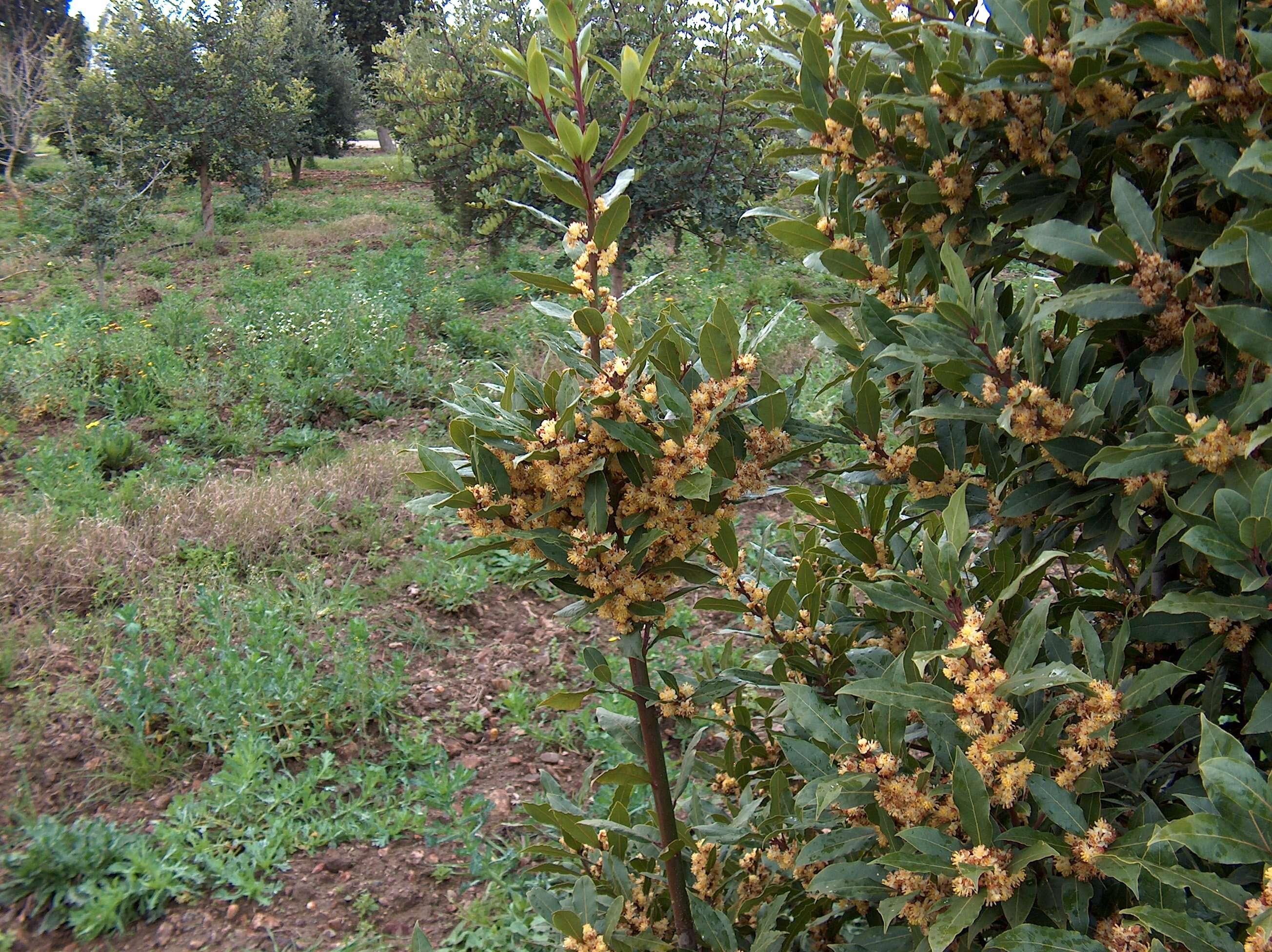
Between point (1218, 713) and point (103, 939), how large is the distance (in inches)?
116

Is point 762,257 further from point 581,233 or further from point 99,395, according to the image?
point 581,233

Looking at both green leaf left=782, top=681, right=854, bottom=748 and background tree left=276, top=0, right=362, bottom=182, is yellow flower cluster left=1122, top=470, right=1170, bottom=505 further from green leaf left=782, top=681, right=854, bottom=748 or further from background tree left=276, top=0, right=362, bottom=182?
background tree left=276, top=0, right=362, bottom=182

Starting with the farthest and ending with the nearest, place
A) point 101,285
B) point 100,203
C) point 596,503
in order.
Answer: point 100,203, point 101,285, point 596,503

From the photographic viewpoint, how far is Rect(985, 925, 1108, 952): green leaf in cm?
94

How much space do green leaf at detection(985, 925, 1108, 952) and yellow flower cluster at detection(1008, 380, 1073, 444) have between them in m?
0.53

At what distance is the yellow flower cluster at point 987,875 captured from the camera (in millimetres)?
994

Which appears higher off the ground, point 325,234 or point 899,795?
point 325,234

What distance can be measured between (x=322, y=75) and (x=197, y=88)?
8.36 metres

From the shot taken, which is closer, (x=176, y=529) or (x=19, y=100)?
(x=176, y=529)

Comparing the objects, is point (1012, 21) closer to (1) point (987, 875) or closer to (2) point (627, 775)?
(1) point (987, 875)

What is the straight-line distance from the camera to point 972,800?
3.28 feet

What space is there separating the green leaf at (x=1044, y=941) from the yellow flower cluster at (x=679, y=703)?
65 centimetres

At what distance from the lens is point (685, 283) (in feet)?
28.8

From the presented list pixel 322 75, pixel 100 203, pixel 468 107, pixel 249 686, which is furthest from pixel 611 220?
pixel 322 75
